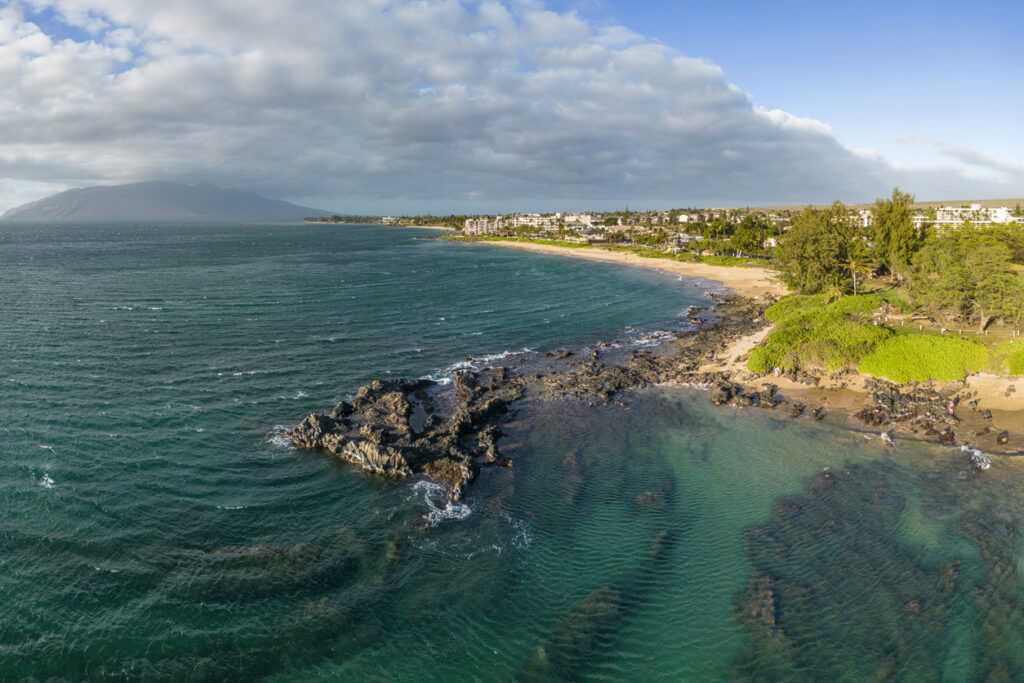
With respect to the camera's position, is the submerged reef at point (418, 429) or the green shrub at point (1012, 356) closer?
the submerged reef at point (418, 429)

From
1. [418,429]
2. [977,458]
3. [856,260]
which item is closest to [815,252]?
[856,260]

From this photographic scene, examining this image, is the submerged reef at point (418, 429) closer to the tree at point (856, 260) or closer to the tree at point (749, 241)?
the tree at point (856, 260)

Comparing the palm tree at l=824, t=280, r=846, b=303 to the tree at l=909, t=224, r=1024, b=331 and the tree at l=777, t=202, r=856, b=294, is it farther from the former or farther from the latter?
the tree at l=909, t=224, r=1024, b=331

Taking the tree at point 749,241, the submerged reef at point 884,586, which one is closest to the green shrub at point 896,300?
the submerged reef at point 884,586

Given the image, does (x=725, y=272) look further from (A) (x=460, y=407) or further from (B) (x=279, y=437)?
(B) (x=279, y=437)

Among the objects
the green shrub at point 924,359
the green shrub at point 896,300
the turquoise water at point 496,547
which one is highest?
the green shrub at point 896,300

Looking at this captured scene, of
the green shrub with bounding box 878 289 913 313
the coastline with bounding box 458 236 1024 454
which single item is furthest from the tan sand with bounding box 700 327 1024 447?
the green shrub with bounding box 878 289 913 313
